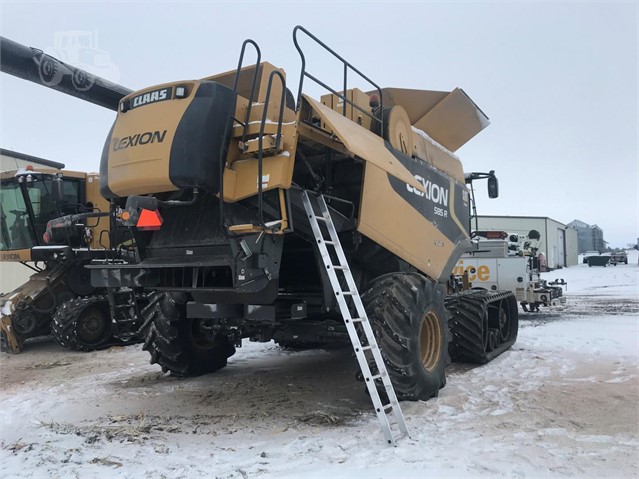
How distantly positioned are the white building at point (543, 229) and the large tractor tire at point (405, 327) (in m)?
35.2

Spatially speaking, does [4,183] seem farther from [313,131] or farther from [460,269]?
[460,269]

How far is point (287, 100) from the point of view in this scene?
5.28 meters

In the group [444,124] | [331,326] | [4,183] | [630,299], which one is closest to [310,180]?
[331,326]

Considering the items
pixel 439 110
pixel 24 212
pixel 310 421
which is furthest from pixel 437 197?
pixel 24 212

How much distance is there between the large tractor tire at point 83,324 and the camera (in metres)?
9.05

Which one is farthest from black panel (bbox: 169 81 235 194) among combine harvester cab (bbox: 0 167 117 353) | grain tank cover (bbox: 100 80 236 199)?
combine harvester cab (bbox: 0 167 117 353)

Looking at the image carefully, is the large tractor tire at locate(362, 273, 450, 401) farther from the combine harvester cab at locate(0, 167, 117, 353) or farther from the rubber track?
the combine harvester cab at locate(0, 167, 117, 353)

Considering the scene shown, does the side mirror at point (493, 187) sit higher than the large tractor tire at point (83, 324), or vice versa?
the side mirror at point (493, 187)

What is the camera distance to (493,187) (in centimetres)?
811

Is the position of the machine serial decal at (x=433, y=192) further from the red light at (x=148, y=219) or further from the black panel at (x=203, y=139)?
the red light at (x=148, y=219)

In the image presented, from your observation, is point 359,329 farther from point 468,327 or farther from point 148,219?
point 468,327

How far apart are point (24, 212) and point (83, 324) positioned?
2.56 m

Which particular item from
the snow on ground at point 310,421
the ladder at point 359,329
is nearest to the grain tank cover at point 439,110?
the ladder at point 359,329

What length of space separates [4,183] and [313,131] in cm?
807
